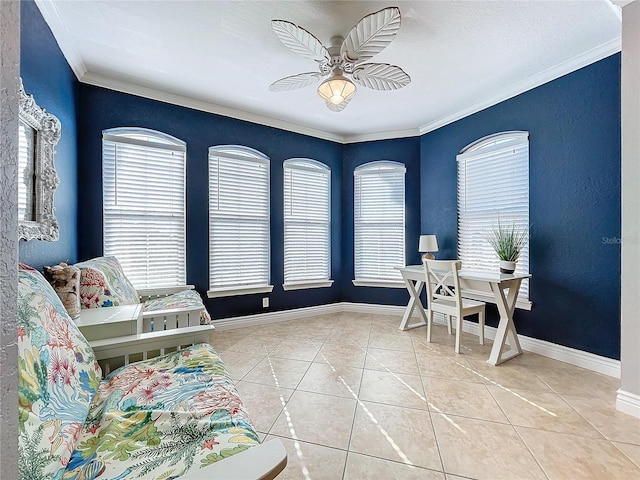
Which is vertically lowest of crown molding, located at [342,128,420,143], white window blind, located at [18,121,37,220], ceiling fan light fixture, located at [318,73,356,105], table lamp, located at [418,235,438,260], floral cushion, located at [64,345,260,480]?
floral cushion, located at [64,345,260,480]

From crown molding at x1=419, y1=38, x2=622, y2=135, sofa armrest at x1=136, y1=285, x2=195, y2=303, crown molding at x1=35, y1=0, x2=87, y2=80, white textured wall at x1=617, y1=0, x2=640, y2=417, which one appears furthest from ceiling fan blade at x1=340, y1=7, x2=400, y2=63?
sofa armrest at x1=136, y1=285, x2=195, y2=303

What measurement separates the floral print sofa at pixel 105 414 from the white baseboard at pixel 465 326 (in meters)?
2.37

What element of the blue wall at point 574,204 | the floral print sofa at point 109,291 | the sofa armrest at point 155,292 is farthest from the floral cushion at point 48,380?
the blue wall at point 574,204

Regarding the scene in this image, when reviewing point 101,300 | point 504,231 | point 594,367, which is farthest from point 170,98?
point 594,367

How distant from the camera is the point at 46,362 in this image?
3.37 feet

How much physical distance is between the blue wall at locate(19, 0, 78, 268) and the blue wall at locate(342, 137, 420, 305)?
10.7 ft

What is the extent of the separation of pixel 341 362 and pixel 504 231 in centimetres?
222

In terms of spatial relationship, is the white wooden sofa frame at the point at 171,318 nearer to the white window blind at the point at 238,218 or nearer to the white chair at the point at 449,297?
the white window blind at the point at 238,218

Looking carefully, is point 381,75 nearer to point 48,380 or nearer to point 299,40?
point 299,40

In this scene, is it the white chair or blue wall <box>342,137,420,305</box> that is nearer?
the white chair

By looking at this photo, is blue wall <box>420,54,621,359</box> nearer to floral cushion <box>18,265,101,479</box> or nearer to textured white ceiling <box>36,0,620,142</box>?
textured white ceiling <box>36,0,620,142</box>

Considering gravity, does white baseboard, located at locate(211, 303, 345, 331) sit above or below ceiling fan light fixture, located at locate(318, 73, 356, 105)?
below

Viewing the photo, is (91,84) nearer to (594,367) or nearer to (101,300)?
(101,300)

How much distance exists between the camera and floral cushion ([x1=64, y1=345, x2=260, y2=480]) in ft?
2.92
